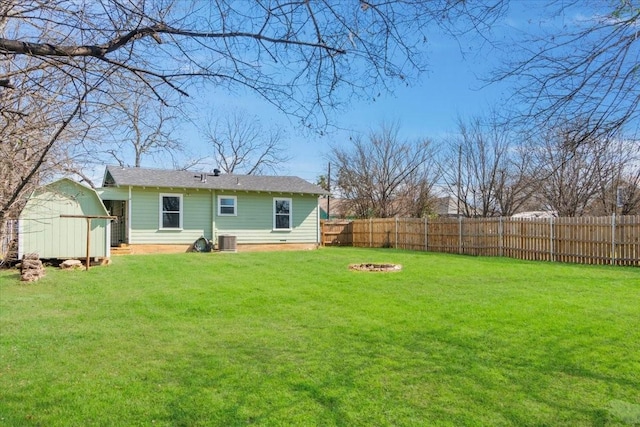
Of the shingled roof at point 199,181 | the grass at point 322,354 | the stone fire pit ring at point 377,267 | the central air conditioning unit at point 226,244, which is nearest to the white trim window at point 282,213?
the shingled roof at point 199,181

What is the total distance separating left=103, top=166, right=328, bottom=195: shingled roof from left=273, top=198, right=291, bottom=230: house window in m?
0.64

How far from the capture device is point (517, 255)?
14.9m

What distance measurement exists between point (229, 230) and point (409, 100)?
15000 millimetres

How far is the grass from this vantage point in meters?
3.13

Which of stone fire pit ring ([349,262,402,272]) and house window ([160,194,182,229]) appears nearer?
stone fire pit ring ([349,262,402,272])

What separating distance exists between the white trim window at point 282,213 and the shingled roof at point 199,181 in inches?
23.6

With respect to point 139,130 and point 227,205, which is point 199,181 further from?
point 139,130

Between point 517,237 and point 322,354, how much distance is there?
12.5 m

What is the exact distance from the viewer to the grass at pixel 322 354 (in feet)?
10.3

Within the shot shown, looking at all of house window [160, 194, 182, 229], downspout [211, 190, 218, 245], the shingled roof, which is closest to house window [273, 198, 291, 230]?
the shingled roof

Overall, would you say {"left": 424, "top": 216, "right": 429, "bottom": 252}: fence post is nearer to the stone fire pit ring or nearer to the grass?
the stone fire pit ring

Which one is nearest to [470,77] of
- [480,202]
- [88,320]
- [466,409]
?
[466,409]

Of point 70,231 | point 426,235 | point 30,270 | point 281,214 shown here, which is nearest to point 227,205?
point 281,214

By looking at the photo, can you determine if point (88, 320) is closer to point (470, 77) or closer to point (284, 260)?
point (470, 77)
